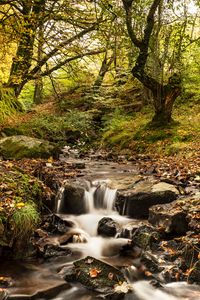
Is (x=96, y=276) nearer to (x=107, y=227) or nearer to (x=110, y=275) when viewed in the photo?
(x=110, y=275)

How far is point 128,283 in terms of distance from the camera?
4.45 meters

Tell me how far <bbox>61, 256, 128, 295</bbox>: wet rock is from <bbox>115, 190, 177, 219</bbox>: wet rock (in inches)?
81.0

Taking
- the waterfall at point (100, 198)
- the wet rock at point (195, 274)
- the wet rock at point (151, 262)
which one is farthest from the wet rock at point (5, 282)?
the waterfall at point (100, 198)

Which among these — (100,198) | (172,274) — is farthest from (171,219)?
(100,198)

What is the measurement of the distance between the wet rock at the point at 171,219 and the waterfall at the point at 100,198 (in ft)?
4.52

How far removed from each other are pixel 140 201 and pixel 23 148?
3673 millimetres

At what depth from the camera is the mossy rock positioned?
28.3ft

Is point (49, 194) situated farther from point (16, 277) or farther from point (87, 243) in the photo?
point (16, 277)

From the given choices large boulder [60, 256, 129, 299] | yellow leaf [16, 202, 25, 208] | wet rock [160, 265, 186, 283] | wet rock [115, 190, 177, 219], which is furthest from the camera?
wet rock [115, 190, 177, 219]

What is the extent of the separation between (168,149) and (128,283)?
20.6 ft

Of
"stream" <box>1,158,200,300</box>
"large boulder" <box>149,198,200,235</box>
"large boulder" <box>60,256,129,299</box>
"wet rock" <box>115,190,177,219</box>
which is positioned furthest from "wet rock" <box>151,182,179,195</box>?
"large boulder" <box>60,256,129,299</box>

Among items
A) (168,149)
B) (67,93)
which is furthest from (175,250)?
(67,93)

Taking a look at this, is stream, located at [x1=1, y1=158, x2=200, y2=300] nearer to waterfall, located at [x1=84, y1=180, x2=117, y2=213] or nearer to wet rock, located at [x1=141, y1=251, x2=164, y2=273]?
waterfall, located at [x1=84, y1=180, x2=117, y2=213]

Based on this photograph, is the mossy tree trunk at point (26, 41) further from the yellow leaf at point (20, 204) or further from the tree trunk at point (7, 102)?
the yellow leaf at point (20, 204)
